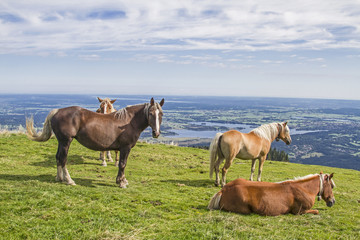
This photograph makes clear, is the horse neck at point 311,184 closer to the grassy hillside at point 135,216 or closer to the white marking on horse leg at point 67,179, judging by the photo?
the grassy hillside at point 135,216

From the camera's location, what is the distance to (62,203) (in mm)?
6617

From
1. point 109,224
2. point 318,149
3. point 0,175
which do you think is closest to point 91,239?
point 109,224

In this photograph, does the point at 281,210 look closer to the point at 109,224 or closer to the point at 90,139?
the point at 109,224

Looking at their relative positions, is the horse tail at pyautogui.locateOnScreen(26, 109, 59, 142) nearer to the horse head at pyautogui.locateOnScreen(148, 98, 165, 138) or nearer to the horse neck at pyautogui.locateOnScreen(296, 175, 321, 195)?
the horse head at pyautogui.locateOnScreen(148, 98, 165, 138)

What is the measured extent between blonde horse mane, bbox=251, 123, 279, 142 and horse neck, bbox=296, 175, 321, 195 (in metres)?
4.30

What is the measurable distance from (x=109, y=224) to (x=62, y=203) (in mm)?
1717

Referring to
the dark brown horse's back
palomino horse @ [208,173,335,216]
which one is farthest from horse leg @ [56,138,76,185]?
palomino horse @ [208,173,335,216]

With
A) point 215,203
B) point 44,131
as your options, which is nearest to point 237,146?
point 215,203

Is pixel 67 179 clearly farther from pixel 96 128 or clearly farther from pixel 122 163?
pixel 96 128

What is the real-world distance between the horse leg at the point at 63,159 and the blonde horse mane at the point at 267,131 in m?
8.10

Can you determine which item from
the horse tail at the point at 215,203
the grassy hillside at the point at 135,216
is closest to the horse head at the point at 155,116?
the grassy hillside at the point at 135,216

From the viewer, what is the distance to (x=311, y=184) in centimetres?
808

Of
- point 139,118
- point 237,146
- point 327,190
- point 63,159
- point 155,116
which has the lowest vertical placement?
point 327,190

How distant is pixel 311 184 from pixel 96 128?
23.0 ft
